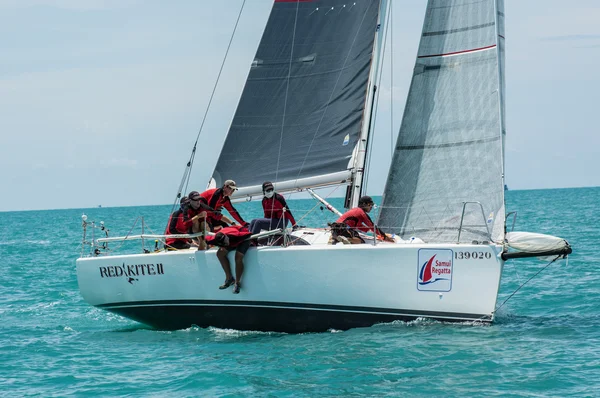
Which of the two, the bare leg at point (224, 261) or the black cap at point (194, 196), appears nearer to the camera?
the bare leg at point (224, 261)

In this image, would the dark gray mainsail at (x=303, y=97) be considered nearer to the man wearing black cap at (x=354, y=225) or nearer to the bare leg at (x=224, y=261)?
the man wearing black cap at (x=354, y=225)

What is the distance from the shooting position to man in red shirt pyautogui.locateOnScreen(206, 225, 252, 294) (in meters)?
10.7

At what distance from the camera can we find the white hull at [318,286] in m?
10.1

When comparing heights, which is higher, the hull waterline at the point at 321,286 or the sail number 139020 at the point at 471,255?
the sail number 139020 at the point at 471,255

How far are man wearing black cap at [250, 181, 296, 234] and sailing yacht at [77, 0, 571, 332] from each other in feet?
1.08

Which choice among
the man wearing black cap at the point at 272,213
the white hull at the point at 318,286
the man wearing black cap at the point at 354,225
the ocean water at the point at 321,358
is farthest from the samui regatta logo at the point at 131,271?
the man wearing black cap at the point at 354,225

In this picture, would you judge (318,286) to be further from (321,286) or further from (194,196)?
(194,196)

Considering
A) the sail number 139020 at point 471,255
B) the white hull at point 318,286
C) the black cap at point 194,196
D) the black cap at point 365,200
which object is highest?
the black cap at point 194,196

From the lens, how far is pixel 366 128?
1202 centimetres

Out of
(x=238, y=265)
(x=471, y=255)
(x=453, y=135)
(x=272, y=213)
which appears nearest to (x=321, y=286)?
(x=238, y=265)

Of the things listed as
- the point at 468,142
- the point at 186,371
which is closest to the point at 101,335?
the point at 186,371

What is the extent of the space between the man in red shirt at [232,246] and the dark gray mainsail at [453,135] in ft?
6.07

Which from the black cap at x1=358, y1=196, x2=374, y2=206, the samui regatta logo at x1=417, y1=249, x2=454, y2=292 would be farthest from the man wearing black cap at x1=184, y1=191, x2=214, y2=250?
the samui regatta logo at x1=417, y1=249, x2=454, y2=292

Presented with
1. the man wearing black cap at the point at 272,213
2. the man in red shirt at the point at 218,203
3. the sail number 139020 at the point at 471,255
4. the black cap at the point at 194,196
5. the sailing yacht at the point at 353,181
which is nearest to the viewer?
the sail number 139020 at the point at 471,255
